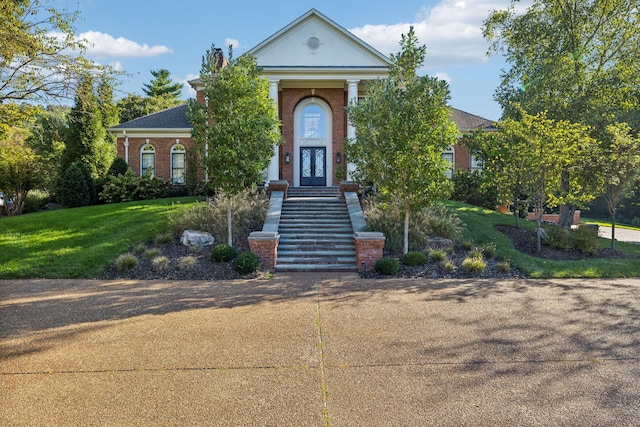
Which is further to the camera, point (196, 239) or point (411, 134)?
point (196, 239)

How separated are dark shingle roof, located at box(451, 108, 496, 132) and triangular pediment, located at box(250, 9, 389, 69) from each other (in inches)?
299

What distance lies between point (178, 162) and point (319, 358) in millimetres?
21595

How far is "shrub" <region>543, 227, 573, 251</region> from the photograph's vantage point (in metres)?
12.2

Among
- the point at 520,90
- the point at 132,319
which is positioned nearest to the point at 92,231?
the point at 132,319

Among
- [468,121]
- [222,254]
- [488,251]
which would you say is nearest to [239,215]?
[222,254]

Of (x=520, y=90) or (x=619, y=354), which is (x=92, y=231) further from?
(x=520, y=90)

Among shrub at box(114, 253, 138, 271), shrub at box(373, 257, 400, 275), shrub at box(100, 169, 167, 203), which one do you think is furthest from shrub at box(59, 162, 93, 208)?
shrub at box(373, 257, 400, 275)

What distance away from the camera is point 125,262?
967 cm

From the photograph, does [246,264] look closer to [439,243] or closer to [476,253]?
[439,243]

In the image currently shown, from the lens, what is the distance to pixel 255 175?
11.3 meters

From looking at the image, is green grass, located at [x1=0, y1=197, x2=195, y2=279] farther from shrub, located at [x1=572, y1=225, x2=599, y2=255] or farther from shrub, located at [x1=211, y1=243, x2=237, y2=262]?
shrub, located at [x1=572, y1=225, x2=599, y2=255]

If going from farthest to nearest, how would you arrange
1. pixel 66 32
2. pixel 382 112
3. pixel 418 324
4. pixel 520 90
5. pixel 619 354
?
pixel 520 90 < pixel 66 32 < pixel 382 112 < pixel 418 324 < pixel 619 354

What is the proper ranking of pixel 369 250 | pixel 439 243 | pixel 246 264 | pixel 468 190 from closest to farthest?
pixel 246 264 → pixel 369 250 → pixel 439 243 → pixel 468 190

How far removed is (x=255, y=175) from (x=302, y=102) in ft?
33.7
